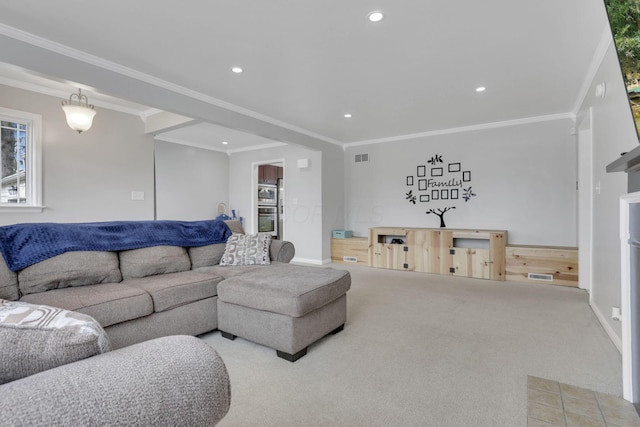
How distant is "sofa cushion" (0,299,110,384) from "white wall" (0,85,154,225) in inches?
156

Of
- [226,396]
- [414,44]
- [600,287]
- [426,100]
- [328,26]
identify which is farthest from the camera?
[426,100]

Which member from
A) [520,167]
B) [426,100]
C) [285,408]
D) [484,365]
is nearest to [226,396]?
[285,408]

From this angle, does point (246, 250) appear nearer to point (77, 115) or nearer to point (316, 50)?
point (316, 50)

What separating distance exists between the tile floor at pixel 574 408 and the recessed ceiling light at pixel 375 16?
2.53m

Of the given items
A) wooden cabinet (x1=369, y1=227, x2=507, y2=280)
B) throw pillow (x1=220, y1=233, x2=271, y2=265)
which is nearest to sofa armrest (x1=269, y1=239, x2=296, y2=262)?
throw pillow (x1=220, y1=233, x2=271, y2=265)

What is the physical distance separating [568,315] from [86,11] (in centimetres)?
463

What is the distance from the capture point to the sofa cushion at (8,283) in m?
2.03

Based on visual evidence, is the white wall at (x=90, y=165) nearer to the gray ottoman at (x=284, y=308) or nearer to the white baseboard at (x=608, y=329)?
the gray ottoman at (x=284, y=308)

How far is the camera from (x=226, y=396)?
0.76m

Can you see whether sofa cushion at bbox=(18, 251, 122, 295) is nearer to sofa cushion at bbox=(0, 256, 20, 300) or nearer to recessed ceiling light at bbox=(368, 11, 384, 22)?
sofa cushion at bbox=(0, 256, 20, 300)

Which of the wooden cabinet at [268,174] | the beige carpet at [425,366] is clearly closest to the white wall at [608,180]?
the beige carpet at [425,366]

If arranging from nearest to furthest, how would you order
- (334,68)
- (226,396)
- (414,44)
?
(226,396)
(414,44)
(334,68)

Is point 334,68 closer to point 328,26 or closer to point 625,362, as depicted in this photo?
point 328,26

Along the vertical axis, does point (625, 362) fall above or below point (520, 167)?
below
